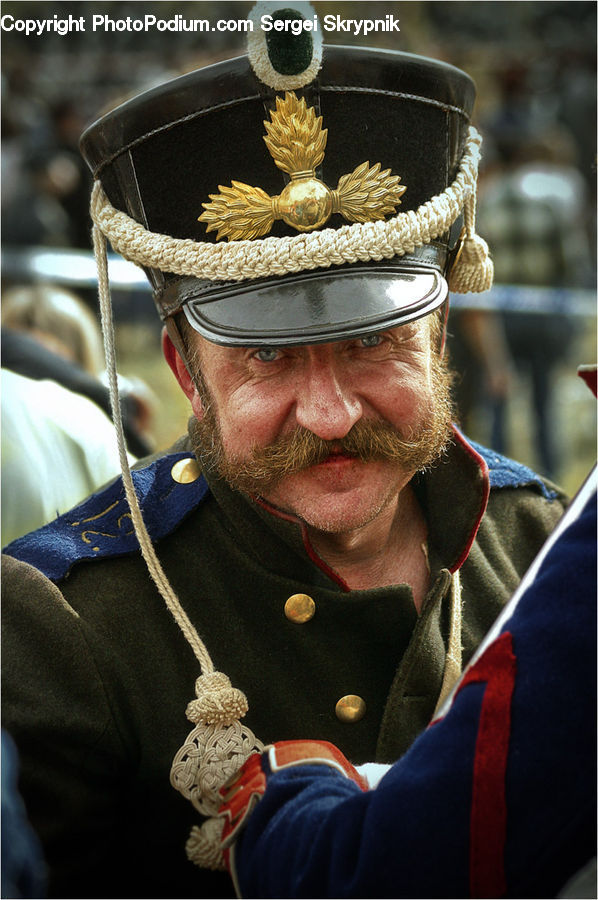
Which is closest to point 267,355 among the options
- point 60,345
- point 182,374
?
point 182,374

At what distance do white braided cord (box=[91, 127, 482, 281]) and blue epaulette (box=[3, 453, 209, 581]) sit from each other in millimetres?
472

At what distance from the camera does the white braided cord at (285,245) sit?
1.96 metres

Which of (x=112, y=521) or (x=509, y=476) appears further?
(x=509, y=476)

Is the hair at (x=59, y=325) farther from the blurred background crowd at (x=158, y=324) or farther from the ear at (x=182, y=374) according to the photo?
the ear at (x=182, y=374)

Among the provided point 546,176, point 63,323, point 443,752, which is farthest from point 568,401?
point 443,752

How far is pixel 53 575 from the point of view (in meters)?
2.09

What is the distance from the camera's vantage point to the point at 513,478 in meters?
2.67

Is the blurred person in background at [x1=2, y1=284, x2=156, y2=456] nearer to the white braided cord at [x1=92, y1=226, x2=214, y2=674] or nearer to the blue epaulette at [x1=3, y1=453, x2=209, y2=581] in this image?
the blue epaulette at [x1=3, y1=453, x2=209, y2=581]

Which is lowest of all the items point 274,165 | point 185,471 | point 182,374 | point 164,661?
point 164,661

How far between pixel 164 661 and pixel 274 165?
943 millimetres

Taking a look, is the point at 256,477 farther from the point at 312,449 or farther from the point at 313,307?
the point at 313,307

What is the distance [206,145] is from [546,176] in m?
6.56

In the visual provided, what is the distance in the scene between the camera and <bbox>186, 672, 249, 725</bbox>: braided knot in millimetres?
1982

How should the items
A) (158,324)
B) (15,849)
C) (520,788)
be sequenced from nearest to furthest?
1. (520,788)
2. (15,849)
3. (158,324)
